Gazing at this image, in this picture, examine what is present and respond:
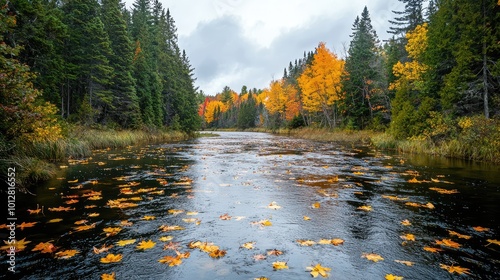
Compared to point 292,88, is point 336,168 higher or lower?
lower

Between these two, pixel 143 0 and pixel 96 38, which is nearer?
pixel 96 38

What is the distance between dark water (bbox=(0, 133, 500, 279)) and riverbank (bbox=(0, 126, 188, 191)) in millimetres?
697

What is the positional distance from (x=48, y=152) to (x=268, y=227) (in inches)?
443

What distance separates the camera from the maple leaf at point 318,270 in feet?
11.3

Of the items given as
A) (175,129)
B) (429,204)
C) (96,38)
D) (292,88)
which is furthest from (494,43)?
(292,88)

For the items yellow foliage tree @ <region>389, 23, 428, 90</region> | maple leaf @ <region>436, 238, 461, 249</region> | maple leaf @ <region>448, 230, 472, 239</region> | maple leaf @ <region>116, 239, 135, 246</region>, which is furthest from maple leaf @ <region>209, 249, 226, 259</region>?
yellow foliage tree @ <region>389, 23, 428, 90</region>

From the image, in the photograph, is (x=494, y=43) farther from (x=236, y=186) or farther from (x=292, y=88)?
(x=292, y=88)

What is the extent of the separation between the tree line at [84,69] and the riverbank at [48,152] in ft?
2.00

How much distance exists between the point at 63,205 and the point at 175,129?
116 feet

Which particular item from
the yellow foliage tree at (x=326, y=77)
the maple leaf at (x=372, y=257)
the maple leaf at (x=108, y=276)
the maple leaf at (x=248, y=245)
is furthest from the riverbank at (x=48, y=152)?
the yellow foliage tree at (x=326, y=77)

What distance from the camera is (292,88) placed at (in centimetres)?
5909

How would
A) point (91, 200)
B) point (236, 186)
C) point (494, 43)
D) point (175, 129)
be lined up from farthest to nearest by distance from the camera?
point (175, 129)
point (494, 43)
point (236, 186)
point (91, 200)

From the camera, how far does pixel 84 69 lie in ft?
82.6

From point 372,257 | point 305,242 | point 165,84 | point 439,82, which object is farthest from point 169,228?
point 165,84
